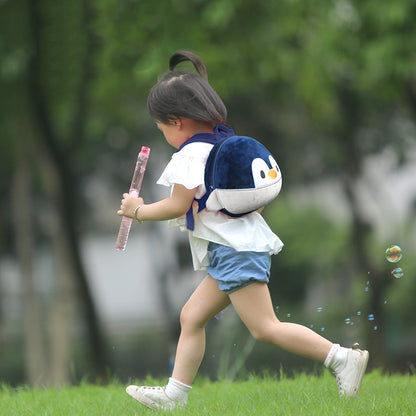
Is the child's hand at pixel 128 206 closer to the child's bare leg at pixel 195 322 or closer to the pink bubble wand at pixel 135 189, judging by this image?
the pink bubble wand at pixel 135 189

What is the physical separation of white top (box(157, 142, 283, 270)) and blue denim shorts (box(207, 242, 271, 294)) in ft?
0.16

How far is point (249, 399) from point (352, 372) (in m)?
0.63

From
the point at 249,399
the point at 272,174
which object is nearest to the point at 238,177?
the point at 272,174

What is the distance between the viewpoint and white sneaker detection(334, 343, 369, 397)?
133 inches

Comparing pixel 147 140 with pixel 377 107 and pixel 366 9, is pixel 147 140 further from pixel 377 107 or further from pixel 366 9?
pixel 366 9

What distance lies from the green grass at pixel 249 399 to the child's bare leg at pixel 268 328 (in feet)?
0.87

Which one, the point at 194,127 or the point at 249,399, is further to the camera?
the point at 249,399

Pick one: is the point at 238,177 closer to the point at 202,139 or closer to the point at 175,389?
the point at 202,139

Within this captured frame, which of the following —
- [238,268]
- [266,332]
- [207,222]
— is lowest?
[266,332]

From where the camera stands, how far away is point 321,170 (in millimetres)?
14312

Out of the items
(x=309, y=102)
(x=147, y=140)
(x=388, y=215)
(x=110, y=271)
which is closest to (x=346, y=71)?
(x=309, y=102)

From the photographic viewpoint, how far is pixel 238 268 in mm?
3342

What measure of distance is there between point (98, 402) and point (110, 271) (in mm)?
36678

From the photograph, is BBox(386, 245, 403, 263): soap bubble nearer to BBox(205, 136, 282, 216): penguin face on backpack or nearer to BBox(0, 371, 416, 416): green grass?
BBox(0, 371, 416, 416): green grass
